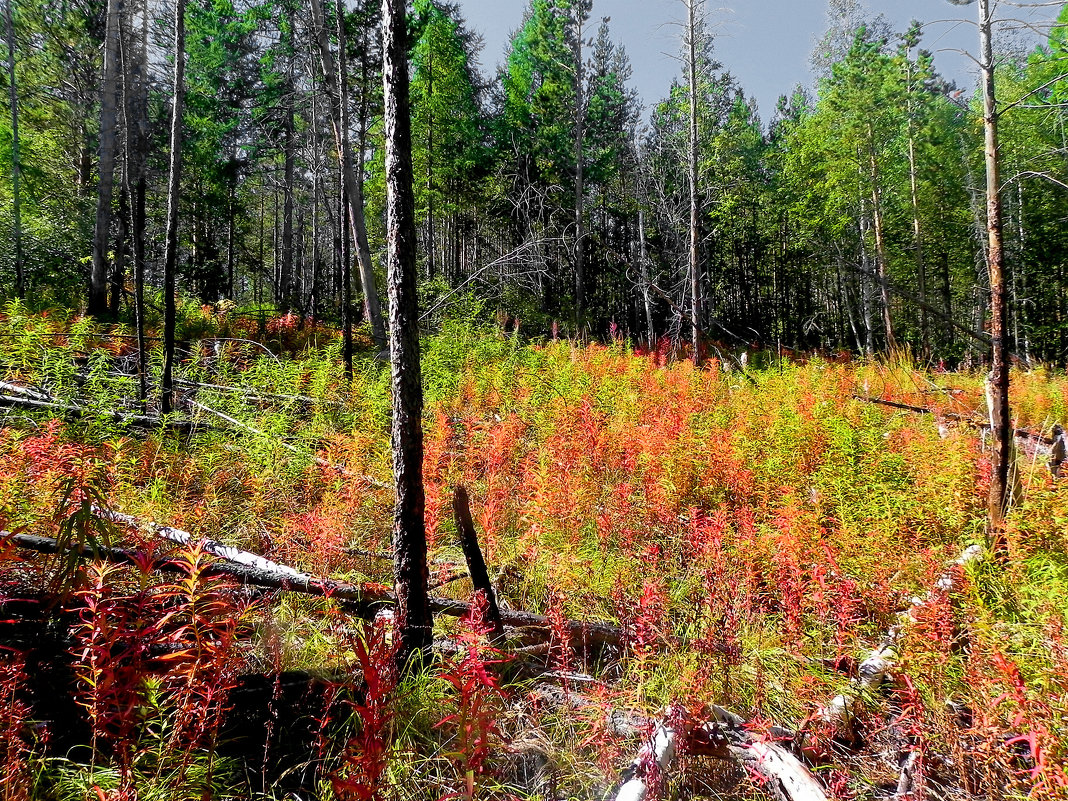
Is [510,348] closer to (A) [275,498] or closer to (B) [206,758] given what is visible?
(A) [275,498]

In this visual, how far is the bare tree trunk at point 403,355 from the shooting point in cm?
271

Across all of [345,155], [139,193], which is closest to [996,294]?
[139,193]

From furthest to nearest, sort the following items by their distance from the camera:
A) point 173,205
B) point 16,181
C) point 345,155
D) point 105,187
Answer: point 16,181 → point 105,187 → point 345,155 → point 173,205

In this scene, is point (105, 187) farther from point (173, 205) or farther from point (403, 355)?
point (403, 355)

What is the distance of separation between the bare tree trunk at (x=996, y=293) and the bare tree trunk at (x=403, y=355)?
3.72 metres

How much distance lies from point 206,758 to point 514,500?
2.81 meters

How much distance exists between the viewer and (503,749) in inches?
94.6

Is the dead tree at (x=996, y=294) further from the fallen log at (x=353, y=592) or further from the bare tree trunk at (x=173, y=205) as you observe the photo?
the bare tree trunk at (x=173, y=205)

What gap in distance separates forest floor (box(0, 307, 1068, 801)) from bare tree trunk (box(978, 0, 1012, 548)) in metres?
0.25

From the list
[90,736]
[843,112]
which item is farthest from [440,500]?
[843,112]

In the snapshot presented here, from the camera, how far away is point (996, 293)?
382 cm

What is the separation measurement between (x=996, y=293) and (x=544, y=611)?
3.79m

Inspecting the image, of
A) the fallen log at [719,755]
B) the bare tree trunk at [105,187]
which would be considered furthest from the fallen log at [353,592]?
the bare tree trunk at [105,187]

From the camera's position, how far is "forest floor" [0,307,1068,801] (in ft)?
6.93
